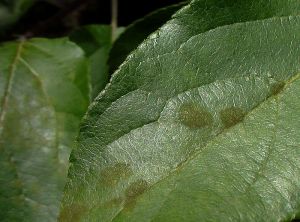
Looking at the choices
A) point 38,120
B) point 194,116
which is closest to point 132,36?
point 38,120

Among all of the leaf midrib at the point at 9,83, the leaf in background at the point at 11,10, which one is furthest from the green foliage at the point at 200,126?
the leaf in background at the point at 11,10

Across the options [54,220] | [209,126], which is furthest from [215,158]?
[54,220]

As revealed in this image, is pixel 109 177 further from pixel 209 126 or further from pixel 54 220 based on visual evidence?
pixel 54 220

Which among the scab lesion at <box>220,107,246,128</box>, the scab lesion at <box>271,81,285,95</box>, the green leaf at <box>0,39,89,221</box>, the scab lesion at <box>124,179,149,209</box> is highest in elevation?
the scab lesion at <box>271,81,285,95</box>

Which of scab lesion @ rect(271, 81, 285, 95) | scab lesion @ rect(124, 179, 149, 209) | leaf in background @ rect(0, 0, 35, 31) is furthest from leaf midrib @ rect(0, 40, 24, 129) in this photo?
scab lesion @ rect(271, 81, 285, 95)

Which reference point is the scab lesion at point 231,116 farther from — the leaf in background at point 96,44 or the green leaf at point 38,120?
the leaf in background at point 96,44

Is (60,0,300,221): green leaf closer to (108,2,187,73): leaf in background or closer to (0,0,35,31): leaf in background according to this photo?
(108,2,187,73): leaf in background

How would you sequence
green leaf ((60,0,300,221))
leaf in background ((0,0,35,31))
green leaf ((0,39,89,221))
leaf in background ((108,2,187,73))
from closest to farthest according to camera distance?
green leaf ((60,0,300,221)) < green leaf ((0,39,89,221)) < leaf in background ((108,2,187,73)) < leaf in background ((0,0,35,31))

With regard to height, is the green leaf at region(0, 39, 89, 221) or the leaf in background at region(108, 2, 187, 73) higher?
the leaf in background at region(108, 2, 187, 73)
